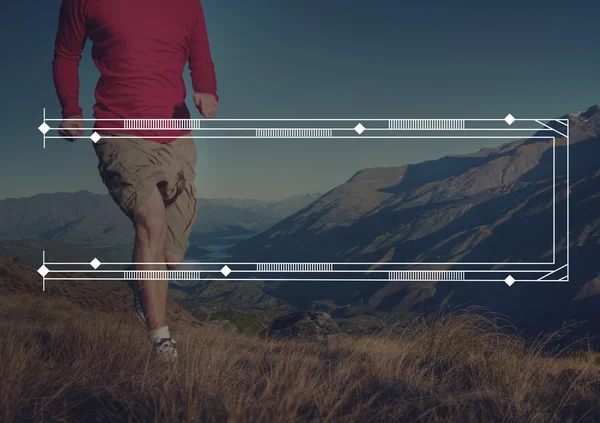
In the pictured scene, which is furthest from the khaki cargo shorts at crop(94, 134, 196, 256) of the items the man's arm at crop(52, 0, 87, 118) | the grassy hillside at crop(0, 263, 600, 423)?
the grassy hillside at crop(0, 263, 600, 423)

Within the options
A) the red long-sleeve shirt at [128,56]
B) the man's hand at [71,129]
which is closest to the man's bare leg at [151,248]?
the red long-sleeve shirt at [128,56]

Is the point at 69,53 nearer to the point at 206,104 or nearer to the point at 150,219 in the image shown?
the point at 206,104

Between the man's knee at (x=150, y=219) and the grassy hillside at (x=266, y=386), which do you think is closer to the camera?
the grassy hillside at (x=266, y=386)

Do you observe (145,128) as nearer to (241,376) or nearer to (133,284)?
(133,284)

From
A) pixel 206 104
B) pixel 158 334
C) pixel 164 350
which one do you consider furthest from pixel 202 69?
pixel 164 350

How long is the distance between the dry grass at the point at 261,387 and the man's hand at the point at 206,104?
1.85m

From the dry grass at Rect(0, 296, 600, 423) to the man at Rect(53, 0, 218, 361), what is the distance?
519 millimetres

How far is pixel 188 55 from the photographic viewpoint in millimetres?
3957

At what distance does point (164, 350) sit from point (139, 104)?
5.86 feet

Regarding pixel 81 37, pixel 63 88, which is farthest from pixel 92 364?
pixel 81 37

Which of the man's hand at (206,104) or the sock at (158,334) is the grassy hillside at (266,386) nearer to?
the sock at (158,334)

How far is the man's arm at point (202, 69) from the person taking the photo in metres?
3.93

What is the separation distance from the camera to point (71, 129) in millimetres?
3520

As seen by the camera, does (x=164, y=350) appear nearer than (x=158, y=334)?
Yes
